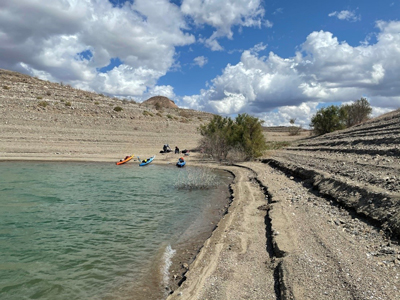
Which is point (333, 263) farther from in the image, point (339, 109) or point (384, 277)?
point (339, 109)

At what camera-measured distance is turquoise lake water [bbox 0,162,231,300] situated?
5.82m

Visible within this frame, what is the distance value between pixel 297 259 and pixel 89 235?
5.87 m

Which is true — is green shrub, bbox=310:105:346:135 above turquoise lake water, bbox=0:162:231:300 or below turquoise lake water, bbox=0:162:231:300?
above

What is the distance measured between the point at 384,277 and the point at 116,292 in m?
4.60

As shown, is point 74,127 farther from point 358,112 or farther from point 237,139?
point 358,112

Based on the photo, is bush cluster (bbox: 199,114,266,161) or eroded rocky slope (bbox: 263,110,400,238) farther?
bush cluster (bbox: 199,114,266,161)

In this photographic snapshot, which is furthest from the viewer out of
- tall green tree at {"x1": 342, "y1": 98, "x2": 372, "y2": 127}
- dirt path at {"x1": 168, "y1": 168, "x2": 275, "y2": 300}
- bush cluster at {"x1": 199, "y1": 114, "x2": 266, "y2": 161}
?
tall green tree at {"x1": 342, "y1": 98, "x2": 372, "y2": 127}

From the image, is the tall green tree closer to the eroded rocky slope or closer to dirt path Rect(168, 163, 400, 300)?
the eroded rocky slope

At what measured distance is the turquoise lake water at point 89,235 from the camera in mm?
5816

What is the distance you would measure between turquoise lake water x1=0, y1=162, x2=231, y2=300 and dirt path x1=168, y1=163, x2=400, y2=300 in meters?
1.10

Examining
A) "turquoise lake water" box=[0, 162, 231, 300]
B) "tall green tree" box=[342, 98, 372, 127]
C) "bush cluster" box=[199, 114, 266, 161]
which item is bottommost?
"turquoise lake water" box=[0, 162, 231, 300]

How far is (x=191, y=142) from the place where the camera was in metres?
42.3

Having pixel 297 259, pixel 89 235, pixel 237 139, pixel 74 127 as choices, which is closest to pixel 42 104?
A: pixel 74 127

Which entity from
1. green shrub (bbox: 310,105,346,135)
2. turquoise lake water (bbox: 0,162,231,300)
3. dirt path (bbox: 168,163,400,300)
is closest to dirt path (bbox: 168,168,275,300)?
dirt path (bbox: 168,163,400,300)
